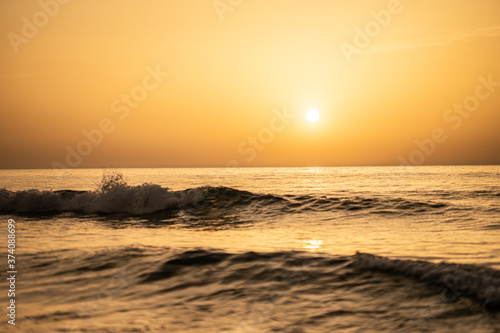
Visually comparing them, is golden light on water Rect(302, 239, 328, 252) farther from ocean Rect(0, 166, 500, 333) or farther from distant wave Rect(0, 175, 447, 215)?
distant wave Rect(0, 175, 447, 215)

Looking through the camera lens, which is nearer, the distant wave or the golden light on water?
the golden light on water

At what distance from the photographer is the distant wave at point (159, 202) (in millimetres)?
22516

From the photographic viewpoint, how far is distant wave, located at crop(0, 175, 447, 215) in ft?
73.9

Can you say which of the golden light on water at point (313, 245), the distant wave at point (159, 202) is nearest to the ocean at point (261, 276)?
the golden light on water at point (313, 245)

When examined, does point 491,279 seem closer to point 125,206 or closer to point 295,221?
point 295,221

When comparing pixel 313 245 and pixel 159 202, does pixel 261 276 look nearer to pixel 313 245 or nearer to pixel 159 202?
pixel 313 245

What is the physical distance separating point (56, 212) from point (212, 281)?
1871 cm

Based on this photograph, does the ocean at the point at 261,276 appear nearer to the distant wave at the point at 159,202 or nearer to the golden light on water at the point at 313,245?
the golden light on water at the point at 313,245

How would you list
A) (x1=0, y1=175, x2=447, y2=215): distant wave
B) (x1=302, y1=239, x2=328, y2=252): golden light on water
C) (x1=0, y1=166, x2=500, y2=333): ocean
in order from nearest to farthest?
(x1=0, y1=166, x2=500, y2=333): ocean
(x1=302, y1=239, x2=328, y2=252): golden light on water
(x1=0, y1=175, x2=447, y2=215): distant wave

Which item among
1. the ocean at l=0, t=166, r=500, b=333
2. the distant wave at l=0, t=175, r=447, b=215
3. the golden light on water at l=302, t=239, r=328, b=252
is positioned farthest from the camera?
the distant wave at l=0, t=175, r=447, b=215

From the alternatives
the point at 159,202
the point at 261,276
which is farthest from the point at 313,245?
the point at 159,202

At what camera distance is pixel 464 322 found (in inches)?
228

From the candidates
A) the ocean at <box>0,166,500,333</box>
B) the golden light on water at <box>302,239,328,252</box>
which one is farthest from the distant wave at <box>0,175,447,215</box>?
the golden light on water at <box>302,239,328,252</box>

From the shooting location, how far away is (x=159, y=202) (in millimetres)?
24406
